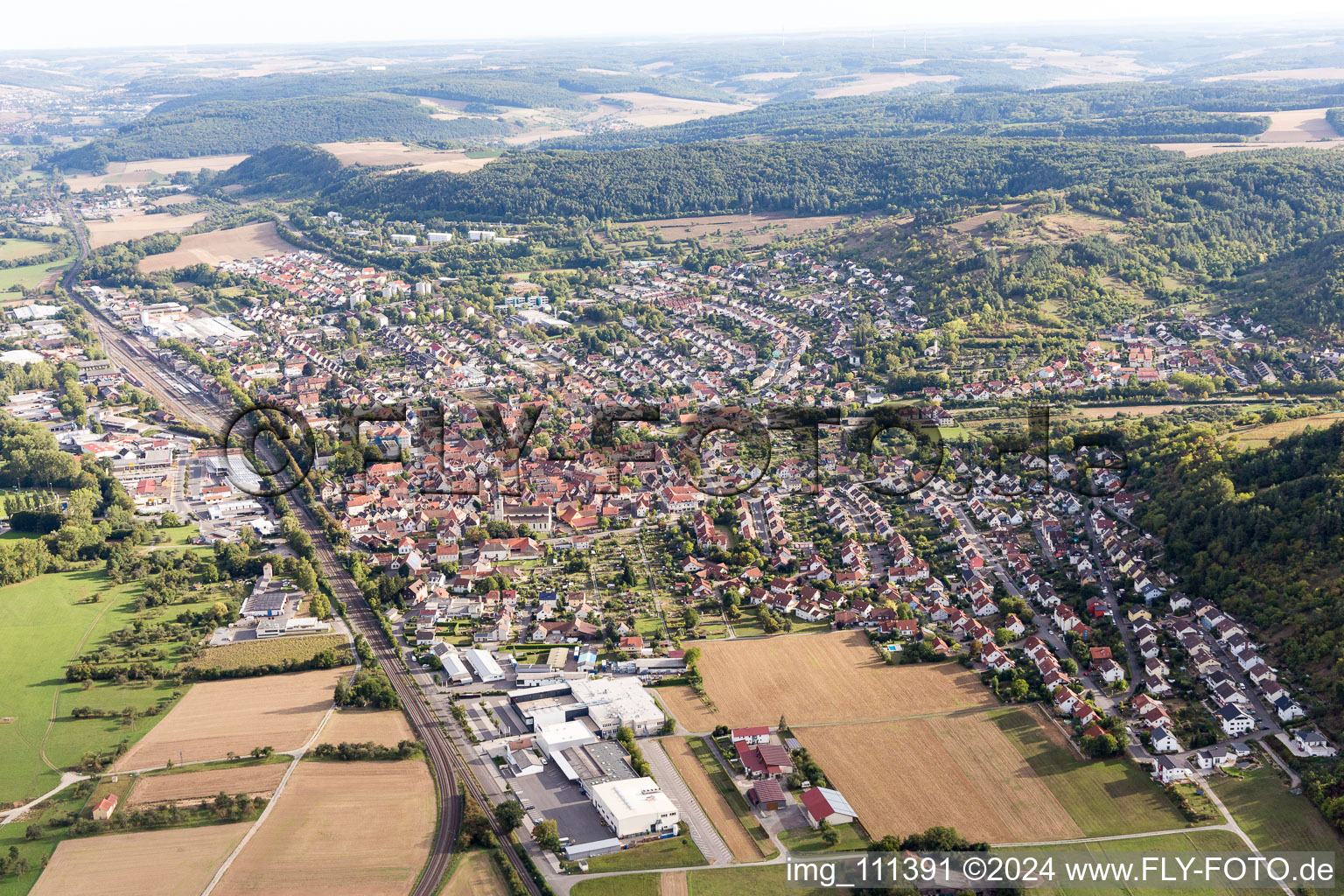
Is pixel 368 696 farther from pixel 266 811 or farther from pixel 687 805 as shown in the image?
pixel 687 805

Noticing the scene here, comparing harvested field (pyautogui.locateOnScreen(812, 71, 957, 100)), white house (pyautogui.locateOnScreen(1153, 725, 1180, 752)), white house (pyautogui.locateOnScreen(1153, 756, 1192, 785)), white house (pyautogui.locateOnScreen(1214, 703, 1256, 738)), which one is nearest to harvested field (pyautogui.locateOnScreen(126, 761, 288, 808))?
white house (pyautogui.locateOnScreen(1153, 756, 1192, 785))

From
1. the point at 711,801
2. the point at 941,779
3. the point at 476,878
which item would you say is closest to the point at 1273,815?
the point at 941,779

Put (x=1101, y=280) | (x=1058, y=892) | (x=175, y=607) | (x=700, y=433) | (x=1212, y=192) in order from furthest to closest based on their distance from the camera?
(x=1212, y=192), (x=1101, y=280), (x=700, y=433), (x=175, y=607), (x=1058, y=892)

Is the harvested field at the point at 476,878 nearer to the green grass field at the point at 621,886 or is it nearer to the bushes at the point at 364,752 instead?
the green grass field at the point at 621,886

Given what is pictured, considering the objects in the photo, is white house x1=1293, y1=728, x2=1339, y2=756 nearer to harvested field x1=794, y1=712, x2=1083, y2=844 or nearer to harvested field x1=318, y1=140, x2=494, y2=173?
harvested field x1=794, y1=712, x2=1083, y2=844

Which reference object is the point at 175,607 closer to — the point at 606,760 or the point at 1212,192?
the point at 606,760

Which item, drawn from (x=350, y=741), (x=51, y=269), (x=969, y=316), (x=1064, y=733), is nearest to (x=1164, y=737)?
(x=1064, y=733)
